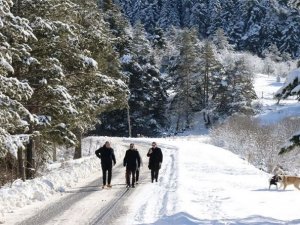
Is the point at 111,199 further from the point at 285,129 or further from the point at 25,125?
the point at 285,129

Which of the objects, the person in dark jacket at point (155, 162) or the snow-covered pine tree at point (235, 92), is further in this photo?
the snow-covered pine tree at point (235, 92)

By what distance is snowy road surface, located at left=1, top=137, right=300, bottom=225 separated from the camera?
1141cm

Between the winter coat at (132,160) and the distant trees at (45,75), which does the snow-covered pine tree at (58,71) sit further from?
the winter coat at (132,160)

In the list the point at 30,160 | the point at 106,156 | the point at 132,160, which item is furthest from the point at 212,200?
the point at 30,160

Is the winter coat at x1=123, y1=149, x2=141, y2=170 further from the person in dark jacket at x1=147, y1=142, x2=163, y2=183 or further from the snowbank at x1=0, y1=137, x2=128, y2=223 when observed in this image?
the snowbank at x1=0, y1=137, x2=128, y2=223

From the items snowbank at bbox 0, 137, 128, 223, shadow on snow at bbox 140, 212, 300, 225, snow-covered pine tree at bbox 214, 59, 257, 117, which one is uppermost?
snow-covered pine tree at bbox 214, 59, 257, 117

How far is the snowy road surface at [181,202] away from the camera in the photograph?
37.4 ft

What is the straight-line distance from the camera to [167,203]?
13539 millimetres

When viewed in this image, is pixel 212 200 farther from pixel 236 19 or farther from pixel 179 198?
pixel 236 19

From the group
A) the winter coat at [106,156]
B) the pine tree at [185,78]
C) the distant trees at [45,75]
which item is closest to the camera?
the distant trees at [45,75]

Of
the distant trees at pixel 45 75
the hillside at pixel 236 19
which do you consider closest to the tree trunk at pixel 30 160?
the distant trees at pixel 45 75

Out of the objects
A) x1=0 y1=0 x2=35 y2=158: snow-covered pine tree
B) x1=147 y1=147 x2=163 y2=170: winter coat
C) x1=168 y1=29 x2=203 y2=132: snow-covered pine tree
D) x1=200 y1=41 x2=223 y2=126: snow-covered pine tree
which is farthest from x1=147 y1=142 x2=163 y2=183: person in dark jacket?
x1=200 y1=41 x2=223 y2=126: snow-covered pine tree

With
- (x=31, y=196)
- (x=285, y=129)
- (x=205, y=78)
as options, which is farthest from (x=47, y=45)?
(x=205, y=78)

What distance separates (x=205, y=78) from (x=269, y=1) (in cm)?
7746
